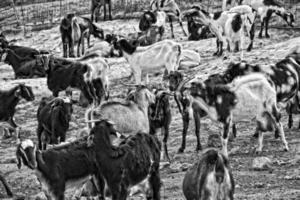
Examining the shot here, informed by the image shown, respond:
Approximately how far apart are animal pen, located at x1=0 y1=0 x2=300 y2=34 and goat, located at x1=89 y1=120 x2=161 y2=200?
18786 millimetres

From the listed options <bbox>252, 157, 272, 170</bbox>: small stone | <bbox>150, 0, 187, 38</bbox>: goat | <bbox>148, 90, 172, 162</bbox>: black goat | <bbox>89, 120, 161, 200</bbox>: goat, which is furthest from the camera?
<bbox>150, 0, 187, 38</bbox>: goat

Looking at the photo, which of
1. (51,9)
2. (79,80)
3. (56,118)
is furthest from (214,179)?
(51,9)

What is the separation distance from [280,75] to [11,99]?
20.1ft

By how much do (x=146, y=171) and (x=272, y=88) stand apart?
4.69 m

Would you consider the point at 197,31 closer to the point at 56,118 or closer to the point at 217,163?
the point at 56,118

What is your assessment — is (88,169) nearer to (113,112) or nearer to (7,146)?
(113,112)

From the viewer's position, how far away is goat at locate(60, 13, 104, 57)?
2772 cm

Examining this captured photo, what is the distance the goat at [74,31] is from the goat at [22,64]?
2163 millimetres

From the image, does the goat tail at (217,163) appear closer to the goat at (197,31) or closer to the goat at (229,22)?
the goat at (229,22)

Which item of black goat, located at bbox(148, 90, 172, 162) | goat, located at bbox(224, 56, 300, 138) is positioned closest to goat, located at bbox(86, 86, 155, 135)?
black goat, located at bbox(148, 90, 172, 162)

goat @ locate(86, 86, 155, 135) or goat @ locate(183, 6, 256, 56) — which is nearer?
goat @ locate(86, 86, 155, 135)

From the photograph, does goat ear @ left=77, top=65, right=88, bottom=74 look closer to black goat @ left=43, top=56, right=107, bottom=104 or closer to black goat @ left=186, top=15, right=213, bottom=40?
black goat @ left=43, top=56, right=107, bottom=104

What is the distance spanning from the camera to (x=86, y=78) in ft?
65.7

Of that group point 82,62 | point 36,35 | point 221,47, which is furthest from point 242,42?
point 36,35
